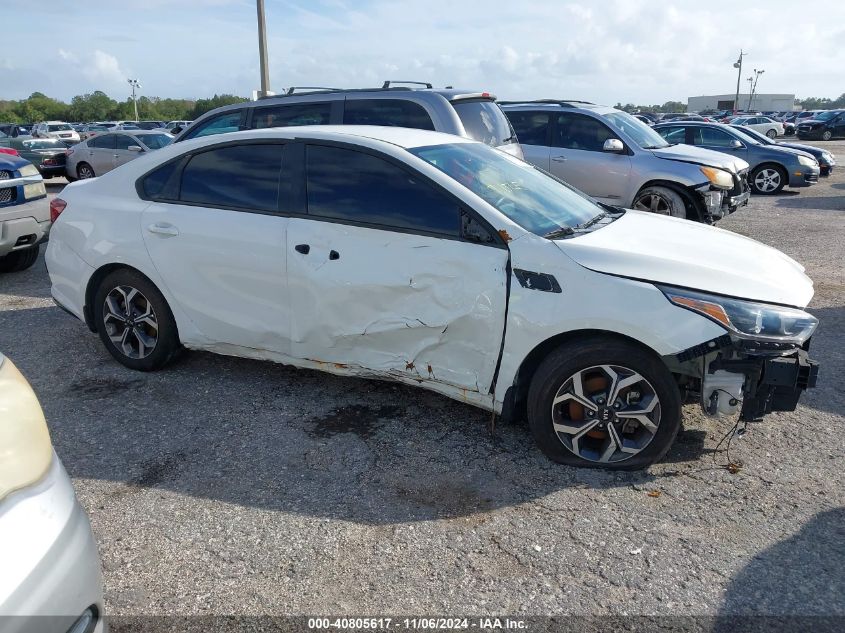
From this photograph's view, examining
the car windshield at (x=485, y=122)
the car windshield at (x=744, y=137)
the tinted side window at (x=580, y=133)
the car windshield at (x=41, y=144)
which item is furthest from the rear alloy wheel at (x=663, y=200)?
the car windshield at (x=41, y=144)

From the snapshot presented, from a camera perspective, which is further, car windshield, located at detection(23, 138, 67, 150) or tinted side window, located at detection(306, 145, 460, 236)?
car windshield, located at detection(23, 138, 67, 150)

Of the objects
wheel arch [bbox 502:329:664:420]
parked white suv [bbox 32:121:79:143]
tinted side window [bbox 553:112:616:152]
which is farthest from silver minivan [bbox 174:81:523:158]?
parked white suv [bbox 32:121:79:143]

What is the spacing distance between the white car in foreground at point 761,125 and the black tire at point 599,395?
34.5m

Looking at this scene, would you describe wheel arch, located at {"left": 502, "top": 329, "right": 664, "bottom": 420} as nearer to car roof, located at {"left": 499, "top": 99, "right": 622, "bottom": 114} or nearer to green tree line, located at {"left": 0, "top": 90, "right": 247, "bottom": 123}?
car roof, located at {"left": 499, "top": 99, "right": 622, "bottom": 114}

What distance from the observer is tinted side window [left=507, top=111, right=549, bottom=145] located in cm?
1026

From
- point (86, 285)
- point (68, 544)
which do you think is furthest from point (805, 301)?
point (86, 285)

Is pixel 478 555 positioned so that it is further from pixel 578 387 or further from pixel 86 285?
pixel 86 285

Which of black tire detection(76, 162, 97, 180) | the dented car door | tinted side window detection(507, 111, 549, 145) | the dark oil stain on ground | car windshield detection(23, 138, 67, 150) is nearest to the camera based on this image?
the dented car door

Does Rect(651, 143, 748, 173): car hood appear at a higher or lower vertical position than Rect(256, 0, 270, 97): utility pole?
lower

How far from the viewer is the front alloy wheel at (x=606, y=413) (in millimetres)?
3428

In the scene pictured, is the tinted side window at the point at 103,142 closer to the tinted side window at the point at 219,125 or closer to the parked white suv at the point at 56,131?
the tinted side window at the point at 219,125

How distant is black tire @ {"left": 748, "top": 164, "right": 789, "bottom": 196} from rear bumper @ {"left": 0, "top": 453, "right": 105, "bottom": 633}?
1632cm

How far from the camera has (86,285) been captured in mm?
4848

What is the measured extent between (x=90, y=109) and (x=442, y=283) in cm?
9584
